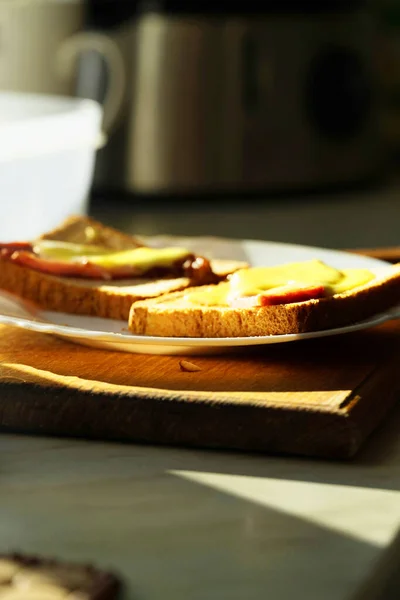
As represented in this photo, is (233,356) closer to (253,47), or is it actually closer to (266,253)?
(266,253)

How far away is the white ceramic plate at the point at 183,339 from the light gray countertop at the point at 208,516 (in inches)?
4.3

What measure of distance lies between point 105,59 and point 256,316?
1700 millimetres

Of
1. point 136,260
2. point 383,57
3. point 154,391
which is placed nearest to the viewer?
point 154,391

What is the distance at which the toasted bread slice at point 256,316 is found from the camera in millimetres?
864

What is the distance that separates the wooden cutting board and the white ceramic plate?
0.01 meters

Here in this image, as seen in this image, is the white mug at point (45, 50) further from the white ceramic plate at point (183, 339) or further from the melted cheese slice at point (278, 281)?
the melted cheese slice at point (278, 281)

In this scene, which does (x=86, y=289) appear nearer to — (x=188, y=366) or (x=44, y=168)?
(x=188, y=366)

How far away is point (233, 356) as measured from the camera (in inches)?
34.5

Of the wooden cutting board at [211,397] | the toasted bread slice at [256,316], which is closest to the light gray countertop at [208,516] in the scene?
the wooden cutting board at [211,397]

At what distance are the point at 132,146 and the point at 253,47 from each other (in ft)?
1.19

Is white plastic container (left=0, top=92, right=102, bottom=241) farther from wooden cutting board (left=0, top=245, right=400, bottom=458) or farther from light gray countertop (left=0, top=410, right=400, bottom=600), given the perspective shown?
light gray countertop (left=0, top=410, right=400, bottom=600)

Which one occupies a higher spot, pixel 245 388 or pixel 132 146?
pixel 245 388

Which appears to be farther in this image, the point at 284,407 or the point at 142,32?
the point at 142,32

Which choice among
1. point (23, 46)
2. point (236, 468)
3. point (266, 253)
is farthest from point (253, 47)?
point (236, 468)
